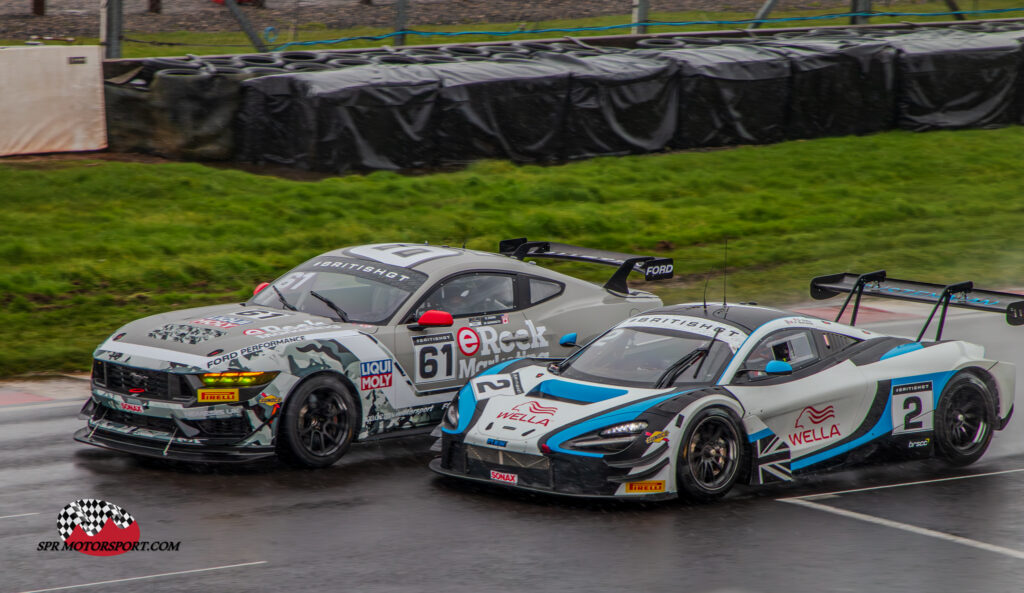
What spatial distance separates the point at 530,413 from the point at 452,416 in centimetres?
69

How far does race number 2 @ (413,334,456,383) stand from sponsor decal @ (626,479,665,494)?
2.38 metres

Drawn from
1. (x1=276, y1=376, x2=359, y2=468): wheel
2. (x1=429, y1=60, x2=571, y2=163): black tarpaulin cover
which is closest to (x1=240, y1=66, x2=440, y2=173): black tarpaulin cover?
(x1=429, y1=60, x2=571, y2=163): black tarpaulin cover

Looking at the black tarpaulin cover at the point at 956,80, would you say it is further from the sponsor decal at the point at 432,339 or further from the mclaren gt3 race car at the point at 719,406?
the sponsor decal at the point at 432,339

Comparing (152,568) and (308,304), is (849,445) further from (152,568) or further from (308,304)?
(152,568)

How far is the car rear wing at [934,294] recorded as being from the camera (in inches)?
428

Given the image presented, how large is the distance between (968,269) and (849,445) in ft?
34.9

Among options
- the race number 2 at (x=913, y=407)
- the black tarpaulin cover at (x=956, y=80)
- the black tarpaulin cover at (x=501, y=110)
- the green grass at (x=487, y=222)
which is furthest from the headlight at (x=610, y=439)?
the black tarpaulin cover at (x=956, y=80)

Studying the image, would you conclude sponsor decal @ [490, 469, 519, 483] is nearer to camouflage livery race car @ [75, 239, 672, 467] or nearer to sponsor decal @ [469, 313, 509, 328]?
camouflage livery race car @ [75, 239, 672, 467]

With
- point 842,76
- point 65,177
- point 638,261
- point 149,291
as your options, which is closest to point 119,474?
point 638,261

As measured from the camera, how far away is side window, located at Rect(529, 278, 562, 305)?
38.1 ft

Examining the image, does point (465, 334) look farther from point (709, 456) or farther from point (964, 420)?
point (964, 420)

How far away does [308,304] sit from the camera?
10.9m

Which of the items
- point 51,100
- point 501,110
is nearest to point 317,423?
point 51,100

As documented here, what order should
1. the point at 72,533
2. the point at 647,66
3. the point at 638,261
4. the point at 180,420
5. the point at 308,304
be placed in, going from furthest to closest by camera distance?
the point at 647,66, the point at 638,261, the point at 308,304, the point at 180,420, the point at 72,533
